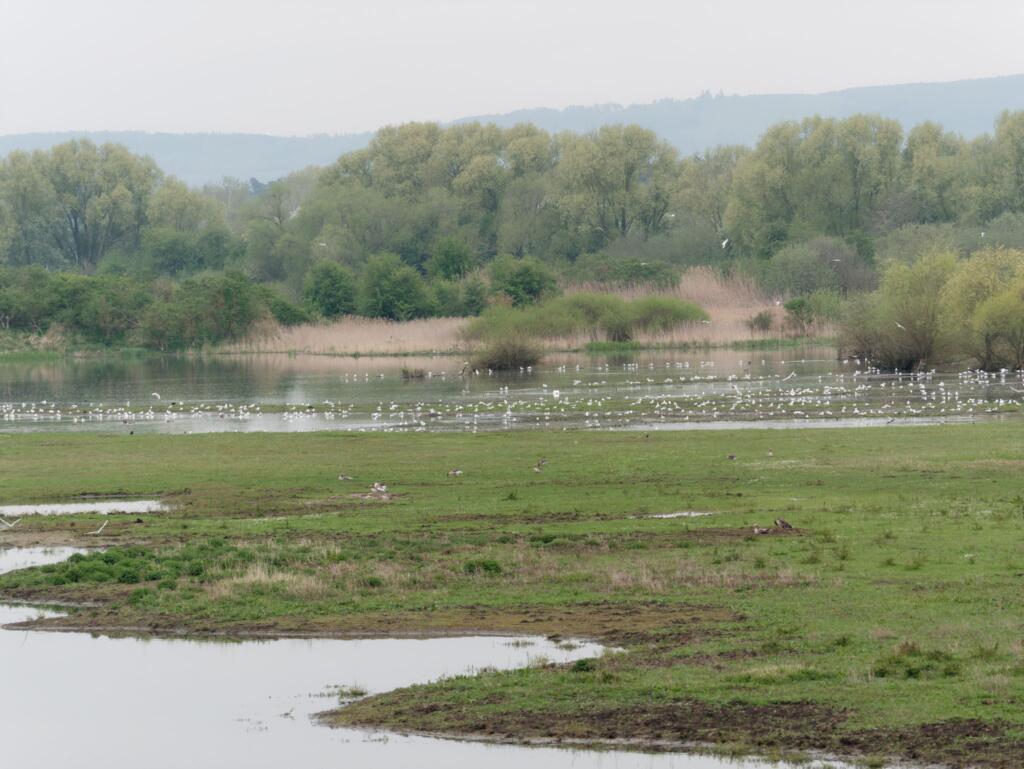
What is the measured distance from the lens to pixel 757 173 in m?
129

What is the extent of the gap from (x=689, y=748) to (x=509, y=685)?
2.54 metres

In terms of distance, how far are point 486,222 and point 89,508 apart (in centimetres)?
12427

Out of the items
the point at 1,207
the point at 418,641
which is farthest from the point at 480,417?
the point at 1,207

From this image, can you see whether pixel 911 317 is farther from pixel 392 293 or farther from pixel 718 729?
pixel 718 729

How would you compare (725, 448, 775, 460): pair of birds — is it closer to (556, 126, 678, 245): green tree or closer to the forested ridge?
the forested ridge

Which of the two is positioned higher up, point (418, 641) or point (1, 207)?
point (1, 207)

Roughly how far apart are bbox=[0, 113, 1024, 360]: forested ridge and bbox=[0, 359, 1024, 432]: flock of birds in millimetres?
42074

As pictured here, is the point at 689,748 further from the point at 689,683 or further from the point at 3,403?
the point at 3,403

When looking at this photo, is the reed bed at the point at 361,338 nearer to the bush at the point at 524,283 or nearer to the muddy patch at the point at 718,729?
the bush at the point at 524,283

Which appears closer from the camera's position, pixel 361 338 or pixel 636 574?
pixel 636 574

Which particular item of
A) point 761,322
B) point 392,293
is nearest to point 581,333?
point 761,322

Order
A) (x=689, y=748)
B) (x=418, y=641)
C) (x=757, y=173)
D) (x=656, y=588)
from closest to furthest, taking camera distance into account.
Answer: (x=689, y=748)
(x=418, y=641)
(x=656, y=588)
(x=757, y=173)

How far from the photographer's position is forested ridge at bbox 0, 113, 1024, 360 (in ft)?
377

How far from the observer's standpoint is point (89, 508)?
94.3ft
